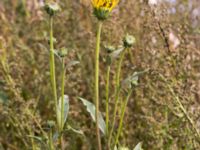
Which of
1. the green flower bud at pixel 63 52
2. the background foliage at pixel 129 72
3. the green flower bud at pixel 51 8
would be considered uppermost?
the green flower bud at pixel 51 8

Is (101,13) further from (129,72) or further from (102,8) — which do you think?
(129,72)

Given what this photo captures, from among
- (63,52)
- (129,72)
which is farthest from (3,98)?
(63,52)

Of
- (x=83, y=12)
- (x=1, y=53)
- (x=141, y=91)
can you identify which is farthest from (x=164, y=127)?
(x=83, y=12)

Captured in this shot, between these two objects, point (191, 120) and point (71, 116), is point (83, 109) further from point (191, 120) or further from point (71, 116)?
point (191, 120)

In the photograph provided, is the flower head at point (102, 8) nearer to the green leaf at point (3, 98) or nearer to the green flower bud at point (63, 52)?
the green flower bud at point (63, 52)

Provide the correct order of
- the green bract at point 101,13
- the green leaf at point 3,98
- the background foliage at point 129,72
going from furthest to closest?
the green leaf at point 3,98 < the background foliage at point 129,72 < the green bract at point 101,13

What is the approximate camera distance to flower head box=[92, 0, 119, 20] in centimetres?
84

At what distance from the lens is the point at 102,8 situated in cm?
84

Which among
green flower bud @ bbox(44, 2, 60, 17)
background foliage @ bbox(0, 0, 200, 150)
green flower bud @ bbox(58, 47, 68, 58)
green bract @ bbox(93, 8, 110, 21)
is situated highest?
green flower bud @ bbox(44, 2, 60, 17)

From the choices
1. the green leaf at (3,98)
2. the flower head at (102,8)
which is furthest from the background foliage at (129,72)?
the flower head at (102,8)

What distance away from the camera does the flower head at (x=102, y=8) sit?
2.76ft

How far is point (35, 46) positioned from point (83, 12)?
0.67ft

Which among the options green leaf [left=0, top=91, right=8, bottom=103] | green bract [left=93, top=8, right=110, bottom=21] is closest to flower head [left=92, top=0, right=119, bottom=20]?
green bract [left=93, top=8, right=110, bottom=21]

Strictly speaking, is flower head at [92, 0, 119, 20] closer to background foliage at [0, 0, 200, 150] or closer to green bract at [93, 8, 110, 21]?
green bract at [93, 8, 110, 21]
